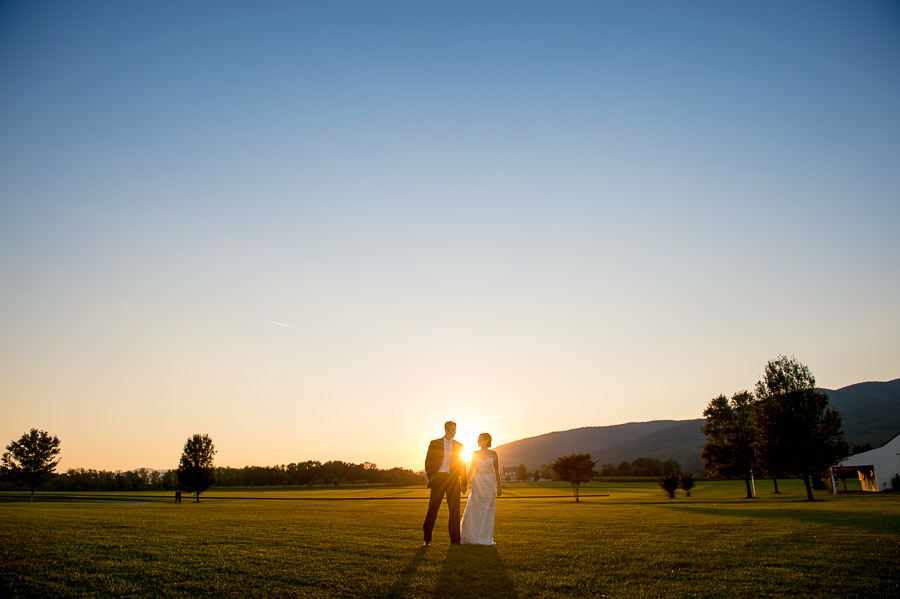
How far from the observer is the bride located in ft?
38.0

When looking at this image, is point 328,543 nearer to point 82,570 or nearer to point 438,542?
point 438,542

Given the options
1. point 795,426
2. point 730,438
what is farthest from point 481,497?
point 730,438

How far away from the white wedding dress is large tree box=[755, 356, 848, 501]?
42375 millimetres

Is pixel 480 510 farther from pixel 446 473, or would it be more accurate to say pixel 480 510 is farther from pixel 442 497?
pixel 446 473

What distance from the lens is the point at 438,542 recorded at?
1204cm

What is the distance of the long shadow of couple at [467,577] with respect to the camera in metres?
6.73

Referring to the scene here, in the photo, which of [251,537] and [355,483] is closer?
[251,537]

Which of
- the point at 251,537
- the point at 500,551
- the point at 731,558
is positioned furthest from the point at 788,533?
the point at 251,537

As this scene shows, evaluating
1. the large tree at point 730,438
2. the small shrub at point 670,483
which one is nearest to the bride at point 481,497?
the small shrub at point 670,483

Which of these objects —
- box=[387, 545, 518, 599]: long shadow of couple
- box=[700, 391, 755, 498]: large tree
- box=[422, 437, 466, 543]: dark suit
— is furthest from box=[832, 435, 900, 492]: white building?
box=[387, 545, 518, 599]: long shadow of couple

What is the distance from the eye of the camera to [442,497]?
451 inches

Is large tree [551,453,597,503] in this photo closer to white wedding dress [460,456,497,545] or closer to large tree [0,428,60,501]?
white wedding dress [460,456,497,545]

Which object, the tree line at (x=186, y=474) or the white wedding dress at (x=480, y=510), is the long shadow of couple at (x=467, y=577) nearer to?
the white wedding dress at (x=480, y=510)

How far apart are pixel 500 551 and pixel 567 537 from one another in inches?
150
